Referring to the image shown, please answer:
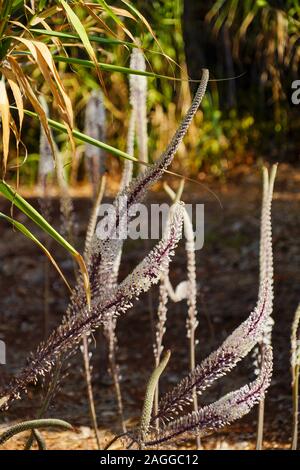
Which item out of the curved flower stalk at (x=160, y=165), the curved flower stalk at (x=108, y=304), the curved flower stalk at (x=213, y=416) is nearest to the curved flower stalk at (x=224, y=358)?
the curved flower stalk at (x=213, y=416)

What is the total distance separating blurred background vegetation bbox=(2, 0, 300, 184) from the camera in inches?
257

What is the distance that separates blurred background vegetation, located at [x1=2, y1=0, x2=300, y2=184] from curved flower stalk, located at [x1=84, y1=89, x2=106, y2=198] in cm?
330

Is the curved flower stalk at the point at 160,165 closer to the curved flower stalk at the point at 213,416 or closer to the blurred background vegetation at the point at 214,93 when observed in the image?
the curved flower stalk at the point at 213,416

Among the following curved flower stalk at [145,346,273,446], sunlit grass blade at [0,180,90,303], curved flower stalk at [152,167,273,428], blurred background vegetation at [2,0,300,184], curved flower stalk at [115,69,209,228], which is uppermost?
blurred background vegetation at [2,0,300,184]

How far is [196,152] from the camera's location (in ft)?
22.8

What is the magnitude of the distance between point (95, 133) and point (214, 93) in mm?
4074

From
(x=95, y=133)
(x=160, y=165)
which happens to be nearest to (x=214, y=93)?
(x=95, y=133)

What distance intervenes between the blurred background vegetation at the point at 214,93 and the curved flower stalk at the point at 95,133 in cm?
330

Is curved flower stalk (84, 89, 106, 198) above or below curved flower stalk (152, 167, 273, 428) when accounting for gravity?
above

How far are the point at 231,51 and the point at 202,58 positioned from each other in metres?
0.24

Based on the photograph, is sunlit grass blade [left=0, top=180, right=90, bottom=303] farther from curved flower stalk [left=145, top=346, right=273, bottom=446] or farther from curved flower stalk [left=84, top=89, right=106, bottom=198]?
curved flower stalk [left=84, top=89, right=106, bottom=198]

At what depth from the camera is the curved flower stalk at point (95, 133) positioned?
9.44 feet

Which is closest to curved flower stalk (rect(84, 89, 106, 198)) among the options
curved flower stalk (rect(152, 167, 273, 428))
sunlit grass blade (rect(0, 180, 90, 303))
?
sunlit grass blade (rect(0, 180, 90, 303))

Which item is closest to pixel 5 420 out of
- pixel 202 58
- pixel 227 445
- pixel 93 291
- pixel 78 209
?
pixel 227 445
